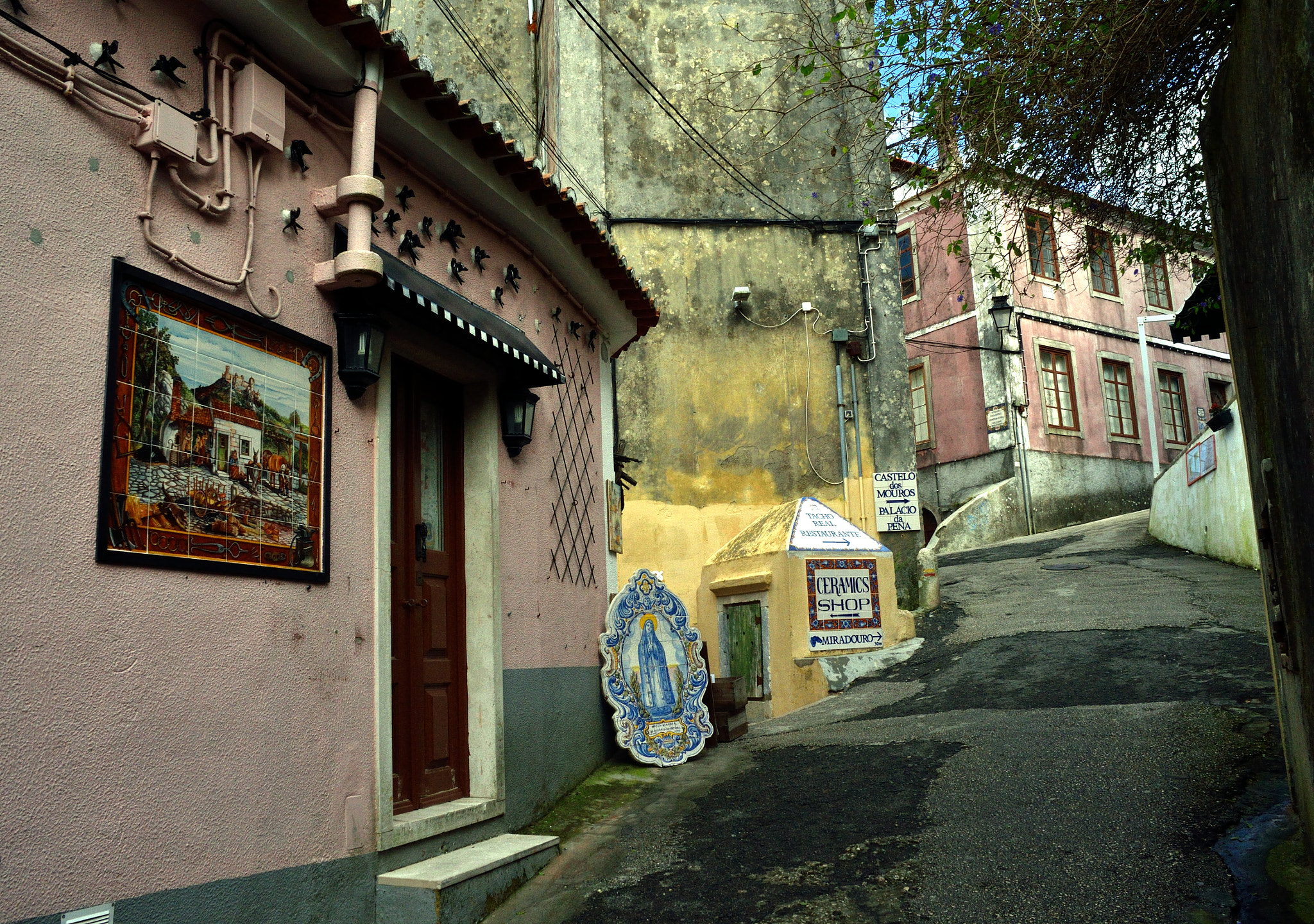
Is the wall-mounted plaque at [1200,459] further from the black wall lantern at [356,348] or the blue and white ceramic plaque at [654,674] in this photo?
the black wall lantern at [356,348]

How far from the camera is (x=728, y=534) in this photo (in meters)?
14.4

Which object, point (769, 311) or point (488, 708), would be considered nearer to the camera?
A: point (488, 708)

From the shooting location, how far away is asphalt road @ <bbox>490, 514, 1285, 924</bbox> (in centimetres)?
431

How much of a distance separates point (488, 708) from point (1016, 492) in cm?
1762

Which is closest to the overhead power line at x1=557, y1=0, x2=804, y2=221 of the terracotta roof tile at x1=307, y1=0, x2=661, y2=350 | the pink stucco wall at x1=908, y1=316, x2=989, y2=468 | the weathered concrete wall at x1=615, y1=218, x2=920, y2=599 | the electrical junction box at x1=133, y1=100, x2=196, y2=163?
the weathered concrete wall at x1=615, y1=218, x2=920, y2=599

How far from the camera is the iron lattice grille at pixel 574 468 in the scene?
6.99 metres

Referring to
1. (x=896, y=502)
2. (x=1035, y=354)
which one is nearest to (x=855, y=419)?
(x=896, y=502)

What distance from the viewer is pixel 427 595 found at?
5625 millimetres

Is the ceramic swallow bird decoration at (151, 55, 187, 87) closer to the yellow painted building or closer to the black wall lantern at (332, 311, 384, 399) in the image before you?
the black wall lantern at (332, 311, 384, 399)

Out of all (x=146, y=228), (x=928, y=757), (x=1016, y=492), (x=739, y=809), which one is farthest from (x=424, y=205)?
(x=1016, y=492)

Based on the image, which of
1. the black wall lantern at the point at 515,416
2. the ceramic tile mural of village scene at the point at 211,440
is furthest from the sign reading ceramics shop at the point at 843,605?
the ceramic tile mural of village scene at the point at 211,440

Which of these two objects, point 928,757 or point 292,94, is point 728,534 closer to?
point 928,757

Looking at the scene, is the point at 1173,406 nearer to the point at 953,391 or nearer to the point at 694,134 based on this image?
the point at 953,391

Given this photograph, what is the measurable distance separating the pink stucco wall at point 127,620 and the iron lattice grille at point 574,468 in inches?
95.3
